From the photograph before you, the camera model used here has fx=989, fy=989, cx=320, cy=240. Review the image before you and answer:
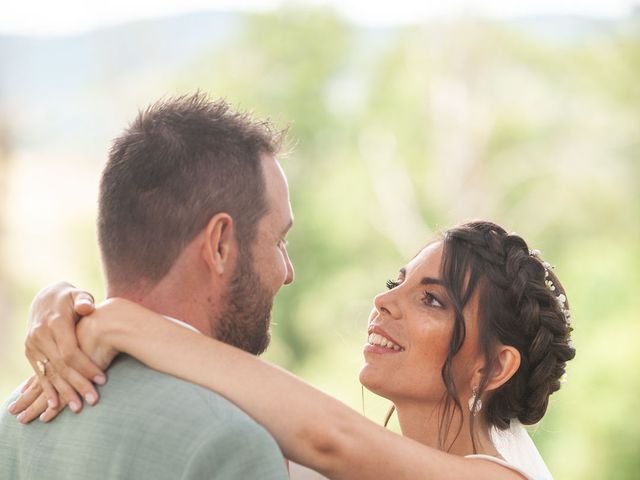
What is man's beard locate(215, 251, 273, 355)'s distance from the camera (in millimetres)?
2025

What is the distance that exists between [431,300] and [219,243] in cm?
113

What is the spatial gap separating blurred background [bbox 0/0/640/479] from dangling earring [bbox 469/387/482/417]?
12683 millimetres


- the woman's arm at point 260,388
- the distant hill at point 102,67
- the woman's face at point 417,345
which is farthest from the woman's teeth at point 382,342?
the distant hill at point 102,67

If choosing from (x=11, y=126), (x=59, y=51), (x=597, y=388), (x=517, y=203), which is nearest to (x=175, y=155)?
(x=597, y=388)

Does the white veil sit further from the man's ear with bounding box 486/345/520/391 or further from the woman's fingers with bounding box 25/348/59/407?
the woman's fingers with bounding box 25/348/59/407

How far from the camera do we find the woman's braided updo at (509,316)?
2926 millimetres

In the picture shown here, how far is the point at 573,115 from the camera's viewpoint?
22078mm

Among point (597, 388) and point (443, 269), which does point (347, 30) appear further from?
point (443, 269)

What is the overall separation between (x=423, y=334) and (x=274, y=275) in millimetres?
942

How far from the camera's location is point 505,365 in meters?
2.92

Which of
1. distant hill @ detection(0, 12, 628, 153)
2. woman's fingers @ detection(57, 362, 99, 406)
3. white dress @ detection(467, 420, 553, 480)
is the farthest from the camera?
distant hill @ detection(0, 12, 628, 153)

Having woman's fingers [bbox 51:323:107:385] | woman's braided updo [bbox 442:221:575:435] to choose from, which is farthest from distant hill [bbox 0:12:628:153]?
woman's fingers [bbox 51:323:107:385]

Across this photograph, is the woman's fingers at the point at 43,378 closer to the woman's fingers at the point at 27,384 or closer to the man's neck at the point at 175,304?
the woman's fingers at the point at 27,384

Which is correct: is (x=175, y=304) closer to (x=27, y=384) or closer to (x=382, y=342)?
(x=27, y=384)
